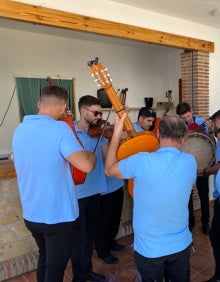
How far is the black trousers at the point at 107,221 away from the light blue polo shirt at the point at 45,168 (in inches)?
45.1

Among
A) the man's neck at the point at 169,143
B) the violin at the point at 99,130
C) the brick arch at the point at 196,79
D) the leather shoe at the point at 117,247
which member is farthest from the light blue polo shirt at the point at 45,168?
the brick arch at the point at 196,79

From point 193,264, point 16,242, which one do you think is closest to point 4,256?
point 16,242

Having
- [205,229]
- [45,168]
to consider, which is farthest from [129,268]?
[45,168]

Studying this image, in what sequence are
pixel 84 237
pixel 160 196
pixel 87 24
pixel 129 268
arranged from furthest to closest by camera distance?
pixel 87 24 < pixel 129 268 < pixel 84 237 < pixel 160 196

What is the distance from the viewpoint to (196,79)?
4.64 meters

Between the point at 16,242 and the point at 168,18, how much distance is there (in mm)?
3598

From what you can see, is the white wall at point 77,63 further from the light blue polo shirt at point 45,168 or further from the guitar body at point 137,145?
the guitar body at point 137,145

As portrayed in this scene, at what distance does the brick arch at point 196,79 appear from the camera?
15.2 feet

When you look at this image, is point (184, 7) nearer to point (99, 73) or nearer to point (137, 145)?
point (99, 73)

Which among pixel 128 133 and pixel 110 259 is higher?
pixel 128 133

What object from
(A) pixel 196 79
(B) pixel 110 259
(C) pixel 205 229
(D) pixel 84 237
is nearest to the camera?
(D) pixel 84 237

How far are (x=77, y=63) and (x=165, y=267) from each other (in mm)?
5356

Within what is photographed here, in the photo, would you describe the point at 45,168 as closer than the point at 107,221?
Yes

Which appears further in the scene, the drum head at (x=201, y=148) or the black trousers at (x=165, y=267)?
the drum head at (x=201, y=148)
